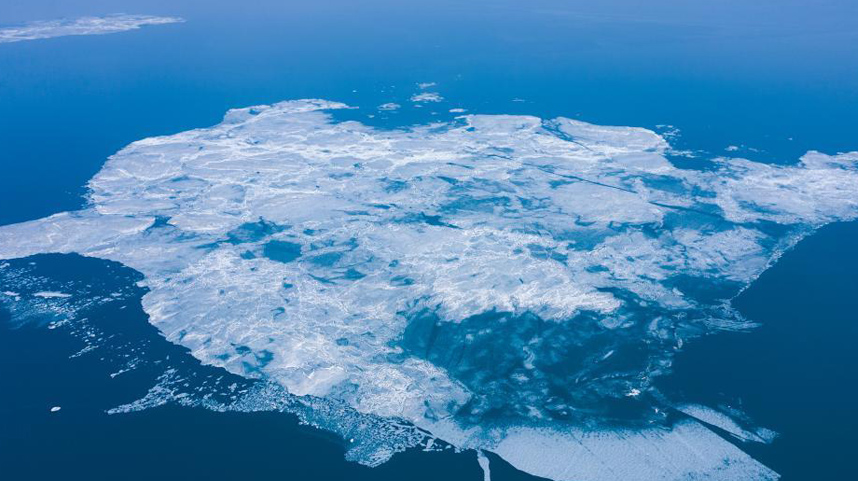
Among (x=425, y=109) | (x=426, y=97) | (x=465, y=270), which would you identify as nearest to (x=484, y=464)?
(x=465, y=270)

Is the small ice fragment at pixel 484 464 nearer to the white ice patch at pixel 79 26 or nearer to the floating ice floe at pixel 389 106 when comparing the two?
the floating ice floe at pixel 389 106

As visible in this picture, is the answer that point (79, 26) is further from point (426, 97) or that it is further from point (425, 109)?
point (425, 109)

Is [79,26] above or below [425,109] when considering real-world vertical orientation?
above

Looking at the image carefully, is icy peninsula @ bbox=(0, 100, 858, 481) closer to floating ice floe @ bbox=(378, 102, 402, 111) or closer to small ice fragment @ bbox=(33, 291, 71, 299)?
small ice fragment @ bbox=(33, 291, 71, 299)

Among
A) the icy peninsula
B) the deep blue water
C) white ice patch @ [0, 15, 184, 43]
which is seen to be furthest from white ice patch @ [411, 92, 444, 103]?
white ice patch @ [0, 15, 184, 43]

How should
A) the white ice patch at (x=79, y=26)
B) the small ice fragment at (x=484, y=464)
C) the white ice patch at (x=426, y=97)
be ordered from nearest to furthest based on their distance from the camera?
the small ice fragment at (x=484, y=464), the white ice patch at (x=426, y=97), the white ice patch at (x=79, y=26)

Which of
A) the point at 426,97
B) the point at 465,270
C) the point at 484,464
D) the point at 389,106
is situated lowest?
the point at 484,464

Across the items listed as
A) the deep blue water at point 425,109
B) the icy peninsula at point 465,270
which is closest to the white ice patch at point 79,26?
the deep blue water at point 425,109
